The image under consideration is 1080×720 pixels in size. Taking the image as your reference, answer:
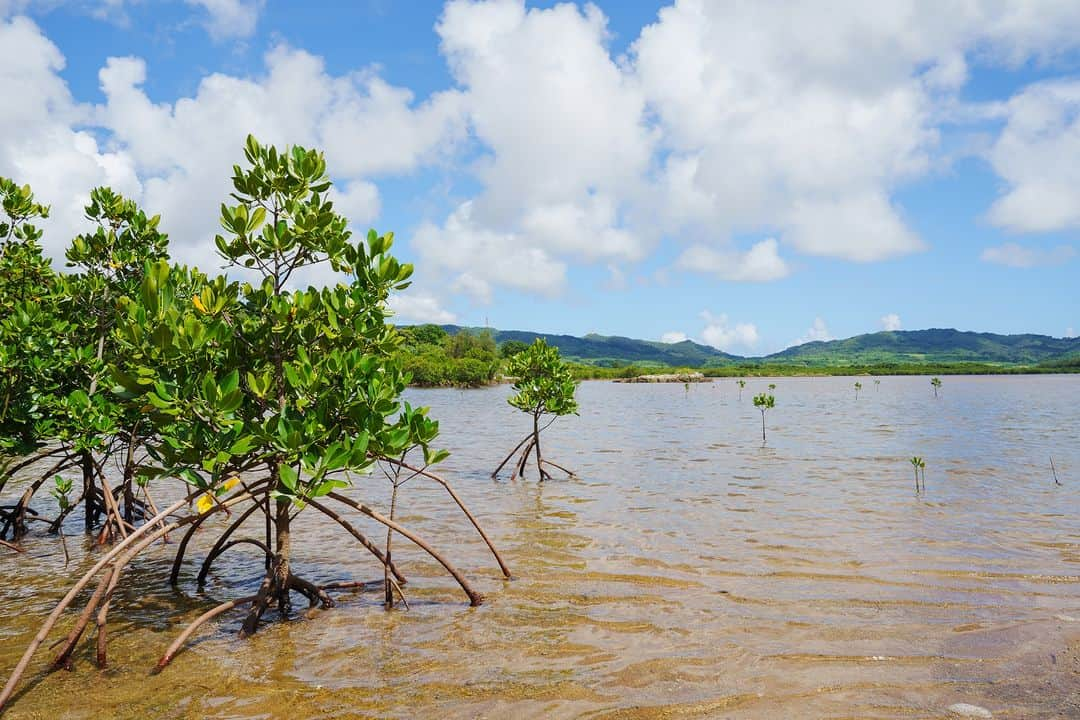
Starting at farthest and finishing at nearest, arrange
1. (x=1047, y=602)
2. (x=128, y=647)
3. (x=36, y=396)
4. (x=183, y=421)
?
(x=36, y=396) → (x=1047, y=602) → (x=128, y=647) → (x=183, y=421)

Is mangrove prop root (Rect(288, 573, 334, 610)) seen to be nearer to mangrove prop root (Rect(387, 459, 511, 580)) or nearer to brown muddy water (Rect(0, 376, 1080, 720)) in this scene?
brown muddy water (Rect(0, 376, 1080, 720))

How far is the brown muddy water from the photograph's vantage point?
5.95m

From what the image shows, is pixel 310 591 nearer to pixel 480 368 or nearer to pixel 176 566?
pixel 176 566

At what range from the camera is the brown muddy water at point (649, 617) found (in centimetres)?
595

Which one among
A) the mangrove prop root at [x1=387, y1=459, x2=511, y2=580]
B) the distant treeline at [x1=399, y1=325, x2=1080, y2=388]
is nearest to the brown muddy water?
the mangrove prop root at [x1=387, y1=459, x2=511, y2=580]

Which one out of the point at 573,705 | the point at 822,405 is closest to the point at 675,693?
the point at 573,705

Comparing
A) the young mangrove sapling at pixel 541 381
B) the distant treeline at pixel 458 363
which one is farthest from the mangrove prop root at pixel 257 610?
the distant treeline at pixel 458 363

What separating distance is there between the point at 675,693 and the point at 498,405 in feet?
161

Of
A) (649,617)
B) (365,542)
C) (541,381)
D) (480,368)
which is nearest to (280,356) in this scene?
(365,542)

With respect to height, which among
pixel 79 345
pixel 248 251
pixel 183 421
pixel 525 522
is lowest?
pixel 525 522

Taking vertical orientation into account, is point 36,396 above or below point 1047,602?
above

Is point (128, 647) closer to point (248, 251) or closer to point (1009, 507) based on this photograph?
point (248, 251)

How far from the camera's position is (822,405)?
48812 millimetres

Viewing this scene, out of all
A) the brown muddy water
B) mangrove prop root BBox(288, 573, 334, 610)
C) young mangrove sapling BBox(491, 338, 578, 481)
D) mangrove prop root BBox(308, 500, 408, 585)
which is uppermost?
young mangrove sapling BBox(491, 338, 578, 481)
